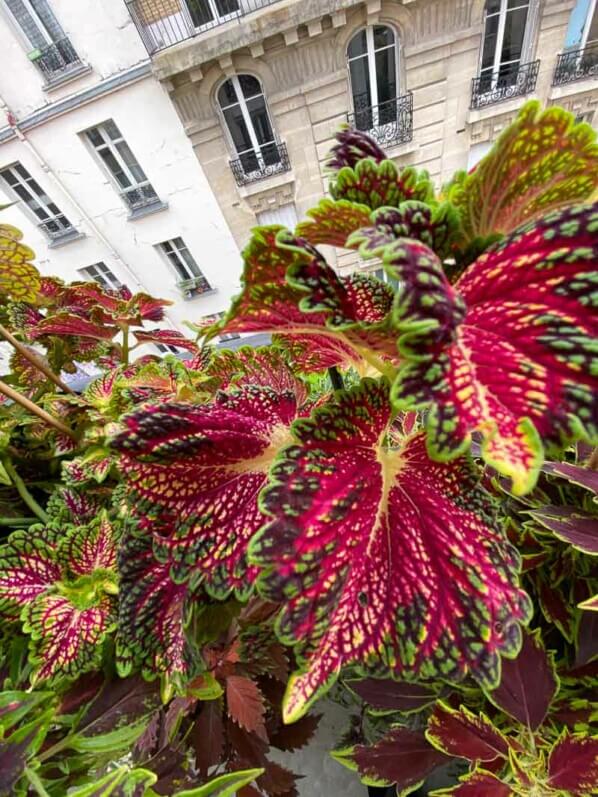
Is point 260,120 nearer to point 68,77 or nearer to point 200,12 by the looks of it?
point 200,12

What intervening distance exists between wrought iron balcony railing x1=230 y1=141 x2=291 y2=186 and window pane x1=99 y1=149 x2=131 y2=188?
95 cm

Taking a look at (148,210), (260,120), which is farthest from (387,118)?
(148,210)

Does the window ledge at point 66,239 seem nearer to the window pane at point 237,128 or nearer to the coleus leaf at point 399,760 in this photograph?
the window pane at point 237,128

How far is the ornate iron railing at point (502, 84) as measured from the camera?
9.17 feet

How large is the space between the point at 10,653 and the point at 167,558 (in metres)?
0.36

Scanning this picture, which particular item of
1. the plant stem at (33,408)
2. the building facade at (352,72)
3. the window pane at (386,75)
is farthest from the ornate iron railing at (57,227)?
the plant stem at (33,408)

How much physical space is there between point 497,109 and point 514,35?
1.35ft

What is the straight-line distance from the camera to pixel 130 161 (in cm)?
329

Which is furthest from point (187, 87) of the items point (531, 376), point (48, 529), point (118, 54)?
point (531, 376)

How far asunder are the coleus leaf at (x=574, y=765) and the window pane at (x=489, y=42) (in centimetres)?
358

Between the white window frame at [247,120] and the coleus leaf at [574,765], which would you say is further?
the white window frame at [247,120]

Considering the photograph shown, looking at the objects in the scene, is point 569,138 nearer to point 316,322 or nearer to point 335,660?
point 316,322

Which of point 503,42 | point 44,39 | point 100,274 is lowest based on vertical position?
point 100,274

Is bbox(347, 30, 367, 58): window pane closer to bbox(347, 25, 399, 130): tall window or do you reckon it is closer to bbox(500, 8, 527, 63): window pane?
bbox(347, 25, 399, 130): tall window
